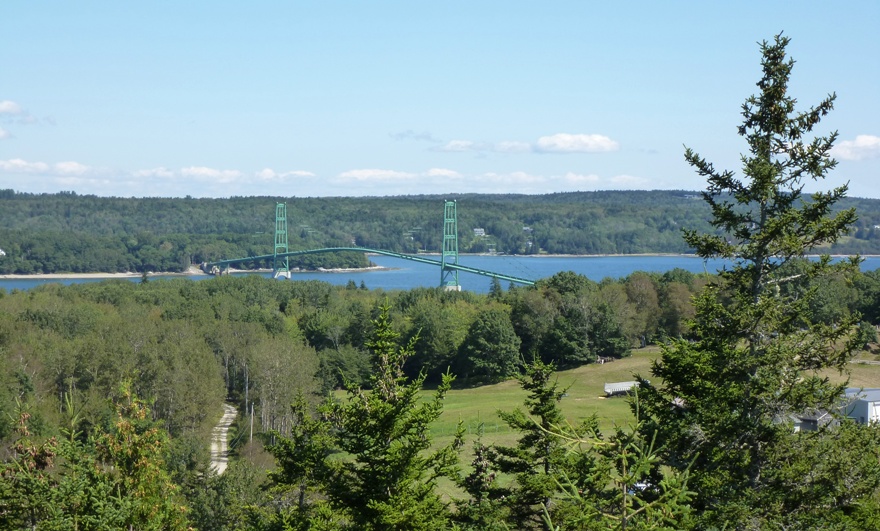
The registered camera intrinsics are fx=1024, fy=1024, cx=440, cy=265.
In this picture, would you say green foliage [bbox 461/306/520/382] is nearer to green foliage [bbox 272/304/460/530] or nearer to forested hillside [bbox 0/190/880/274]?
green foliage [bbox 272/304/460/530]

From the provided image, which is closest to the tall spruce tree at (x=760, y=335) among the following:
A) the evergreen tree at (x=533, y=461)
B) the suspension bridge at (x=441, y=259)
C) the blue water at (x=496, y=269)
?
the evergreen tree at (x=533, y=461)

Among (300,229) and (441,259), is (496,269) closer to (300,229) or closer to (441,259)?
(441,259)

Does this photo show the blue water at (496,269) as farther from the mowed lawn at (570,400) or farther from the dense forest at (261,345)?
the mowed lawn at (570,400)

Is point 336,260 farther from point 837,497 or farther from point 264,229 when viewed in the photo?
point 837,497

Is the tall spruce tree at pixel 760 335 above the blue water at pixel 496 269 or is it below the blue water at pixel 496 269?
above

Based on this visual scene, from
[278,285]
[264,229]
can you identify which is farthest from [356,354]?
[264,229]

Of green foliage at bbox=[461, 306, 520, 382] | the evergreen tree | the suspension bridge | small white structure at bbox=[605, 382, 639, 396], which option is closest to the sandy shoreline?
the suspension bridge

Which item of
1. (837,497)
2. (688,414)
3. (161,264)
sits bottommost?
(161,264)
